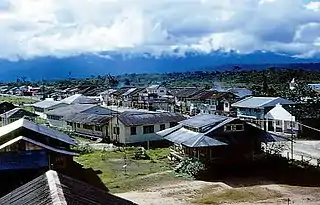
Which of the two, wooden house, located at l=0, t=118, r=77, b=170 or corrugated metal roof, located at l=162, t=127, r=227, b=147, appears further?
corrugated metal roof, located at l=162, t=127, r=227, b=147

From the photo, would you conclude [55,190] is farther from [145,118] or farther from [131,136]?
[145,118]

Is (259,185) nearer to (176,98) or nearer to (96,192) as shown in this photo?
(96,192)

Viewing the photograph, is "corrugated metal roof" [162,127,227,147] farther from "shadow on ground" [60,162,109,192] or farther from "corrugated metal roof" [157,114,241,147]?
"shadow on ground" [60,162,109,192]

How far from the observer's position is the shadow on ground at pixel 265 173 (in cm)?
2616

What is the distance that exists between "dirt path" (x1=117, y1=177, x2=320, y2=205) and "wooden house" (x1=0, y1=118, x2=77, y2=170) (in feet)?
14.6

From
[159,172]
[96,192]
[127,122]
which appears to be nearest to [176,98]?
[127,122]

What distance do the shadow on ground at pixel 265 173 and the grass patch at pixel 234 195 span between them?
140 centimetres

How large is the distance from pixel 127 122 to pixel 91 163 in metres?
8.61

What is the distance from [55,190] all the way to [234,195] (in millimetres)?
15660

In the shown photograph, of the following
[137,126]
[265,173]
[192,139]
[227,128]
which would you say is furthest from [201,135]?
[137,126]

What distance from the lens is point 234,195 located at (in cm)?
2331

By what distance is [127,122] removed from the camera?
132 ft

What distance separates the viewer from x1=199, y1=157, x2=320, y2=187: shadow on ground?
26.2 m

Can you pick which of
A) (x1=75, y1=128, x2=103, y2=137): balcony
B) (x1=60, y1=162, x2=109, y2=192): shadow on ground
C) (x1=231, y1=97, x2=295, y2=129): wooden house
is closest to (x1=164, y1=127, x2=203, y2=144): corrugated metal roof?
(x1=60, y1=162, x2=109, y2=192): shadow on ground
